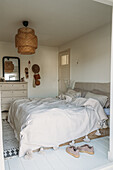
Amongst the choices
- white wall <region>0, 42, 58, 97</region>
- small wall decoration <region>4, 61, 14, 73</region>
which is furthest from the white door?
small wall decoration <region>4, 61, 14, 73</region>

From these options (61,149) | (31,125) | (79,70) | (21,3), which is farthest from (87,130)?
(21,3)

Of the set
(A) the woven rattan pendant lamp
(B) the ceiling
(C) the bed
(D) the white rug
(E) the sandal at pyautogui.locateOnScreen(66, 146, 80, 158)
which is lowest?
(D) the white rug

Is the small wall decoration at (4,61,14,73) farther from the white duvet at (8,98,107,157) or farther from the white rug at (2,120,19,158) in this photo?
the white duvet at (8,98,107,157)

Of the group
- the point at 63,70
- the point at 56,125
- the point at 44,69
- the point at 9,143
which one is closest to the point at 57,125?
the point at 56,125

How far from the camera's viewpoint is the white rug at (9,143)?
2.22 metres

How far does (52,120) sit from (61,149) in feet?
1.75

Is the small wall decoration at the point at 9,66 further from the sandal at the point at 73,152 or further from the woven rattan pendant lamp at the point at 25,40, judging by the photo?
the sandal at the point at 73,152

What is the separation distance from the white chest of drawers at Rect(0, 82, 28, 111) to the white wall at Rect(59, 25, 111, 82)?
1813 mm

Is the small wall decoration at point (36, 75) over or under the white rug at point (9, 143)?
over

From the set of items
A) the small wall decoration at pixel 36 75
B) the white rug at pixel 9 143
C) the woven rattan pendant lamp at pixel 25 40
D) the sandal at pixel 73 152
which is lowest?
the white rug at pixel 9 143

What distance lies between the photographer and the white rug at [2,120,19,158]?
87.4 inches

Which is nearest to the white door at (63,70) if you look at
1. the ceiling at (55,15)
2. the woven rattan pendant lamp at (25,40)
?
the ceiling at (55,15)

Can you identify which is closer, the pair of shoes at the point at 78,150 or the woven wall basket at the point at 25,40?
the pair of shoes at the point at 78,150

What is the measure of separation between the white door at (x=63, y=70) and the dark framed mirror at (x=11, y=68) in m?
1.67
